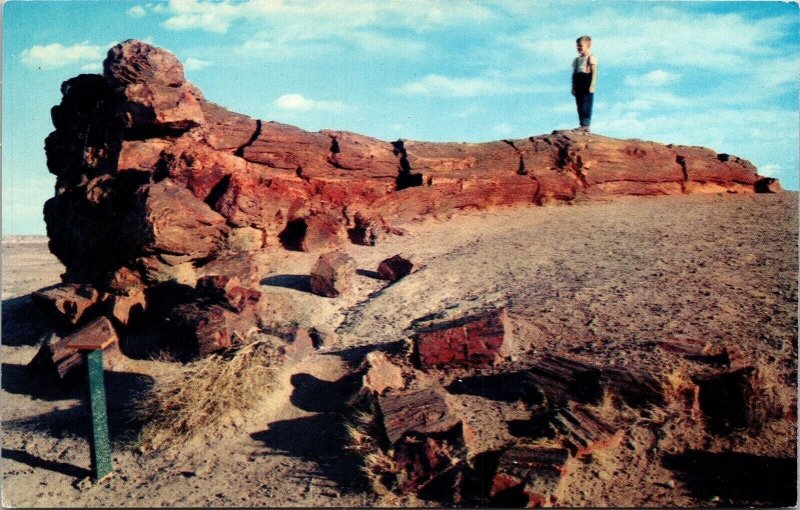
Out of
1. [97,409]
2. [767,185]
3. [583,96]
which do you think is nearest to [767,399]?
[97,409]

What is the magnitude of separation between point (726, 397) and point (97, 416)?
5.38 meters

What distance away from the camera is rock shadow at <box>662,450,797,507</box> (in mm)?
4938

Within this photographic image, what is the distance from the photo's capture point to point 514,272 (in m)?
9.62

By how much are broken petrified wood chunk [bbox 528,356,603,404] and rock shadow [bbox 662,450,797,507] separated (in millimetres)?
884

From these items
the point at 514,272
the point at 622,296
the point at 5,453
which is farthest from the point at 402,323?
the point at 5,453

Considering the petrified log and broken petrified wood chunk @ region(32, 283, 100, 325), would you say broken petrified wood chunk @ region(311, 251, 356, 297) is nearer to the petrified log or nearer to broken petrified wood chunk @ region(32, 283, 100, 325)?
the petrified log

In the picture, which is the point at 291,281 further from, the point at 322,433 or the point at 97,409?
the point at 97,409

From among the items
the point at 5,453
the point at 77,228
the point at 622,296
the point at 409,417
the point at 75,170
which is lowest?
the point at 5,453

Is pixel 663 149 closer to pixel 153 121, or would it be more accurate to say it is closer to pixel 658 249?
pixel 658 249

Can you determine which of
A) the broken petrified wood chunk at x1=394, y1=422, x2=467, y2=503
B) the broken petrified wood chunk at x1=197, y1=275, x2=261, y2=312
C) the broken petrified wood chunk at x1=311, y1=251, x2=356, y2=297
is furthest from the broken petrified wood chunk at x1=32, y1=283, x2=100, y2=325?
the broken petrified wood chunk at x1=394, y1=422, x2=467, y2=503

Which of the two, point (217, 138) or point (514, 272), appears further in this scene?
point (217, 138)

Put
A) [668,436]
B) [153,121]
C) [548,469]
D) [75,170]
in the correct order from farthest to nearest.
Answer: [75,170]
[153,121]
[668,436]
[548,469]

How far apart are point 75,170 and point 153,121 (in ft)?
6.82

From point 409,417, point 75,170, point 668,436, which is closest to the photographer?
point 668,436
